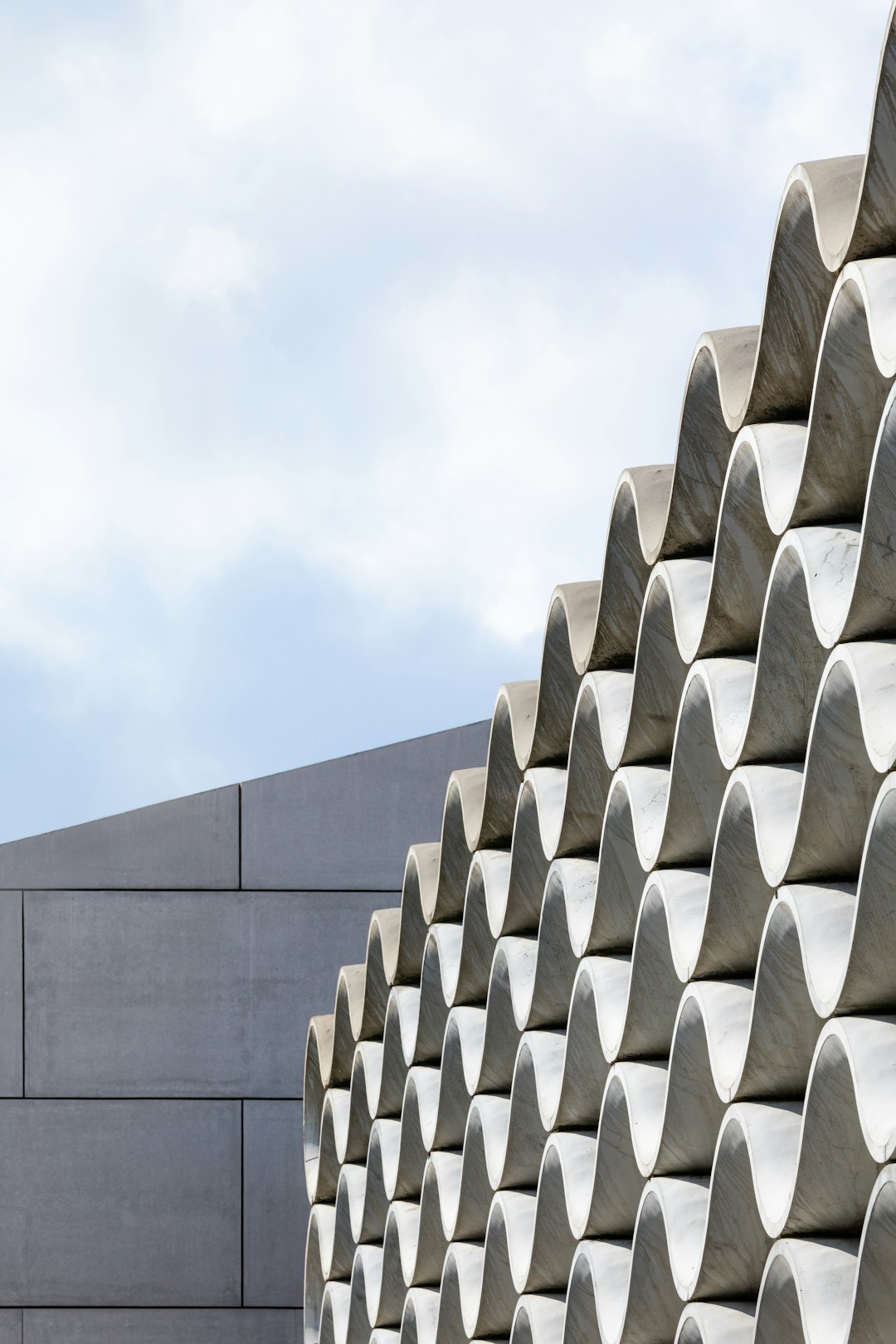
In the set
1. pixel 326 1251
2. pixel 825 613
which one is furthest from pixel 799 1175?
pixel 326 1251

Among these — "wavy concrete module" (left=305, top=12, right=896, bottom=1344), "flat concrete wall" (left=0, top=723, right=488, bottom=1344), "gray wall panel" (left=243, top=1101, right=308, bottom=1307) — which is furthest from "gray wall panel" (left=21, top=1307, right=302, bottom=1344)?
"wavy concrete module" (left=305, top=12, right=896, bottom=1344)

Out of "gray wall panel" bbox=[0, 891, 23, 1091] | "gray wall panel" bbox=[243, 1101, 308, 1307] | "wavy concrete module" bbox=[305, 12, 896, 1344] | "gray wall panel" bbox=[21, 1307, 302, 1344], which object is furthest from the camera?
"gray wall panel" bbox=[0, 891, 23, 1091]

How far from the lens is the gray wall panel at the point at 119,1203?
28.1ft

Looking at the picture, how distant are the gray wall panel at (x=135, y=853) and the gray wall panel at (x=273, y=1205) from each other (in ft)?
4.26

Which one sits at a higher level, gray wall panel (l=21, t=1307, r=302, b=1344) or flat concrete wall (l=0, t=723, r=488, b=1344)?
flat concrete wall (l=0, t=723, r=488, b=1344)

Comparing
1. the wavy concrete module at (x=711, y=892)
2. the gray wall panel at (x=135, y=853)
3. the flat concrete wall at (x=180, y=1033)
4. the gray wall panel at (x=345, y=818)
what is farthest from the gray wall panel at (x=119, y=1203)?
the wavy concrete module at (x=711, y=892)

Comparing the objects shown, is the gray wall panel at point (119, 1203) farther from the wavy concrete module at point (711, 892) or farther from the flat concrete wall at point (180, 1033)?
the wavy concrete module at point (711, 892)

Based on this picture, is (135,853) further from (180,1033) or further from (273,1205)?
(273,1205)

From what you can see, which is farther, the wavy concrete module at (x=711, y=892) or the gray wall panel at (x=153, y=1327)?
the gray wall panel at (x=153, y=1327)

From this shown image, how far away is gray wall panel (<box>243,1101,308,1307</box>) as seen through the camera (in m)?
8.61

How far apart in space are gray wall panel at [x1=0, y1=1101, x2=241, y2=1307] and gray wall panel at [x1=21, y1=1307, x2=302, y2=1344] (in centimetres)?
6

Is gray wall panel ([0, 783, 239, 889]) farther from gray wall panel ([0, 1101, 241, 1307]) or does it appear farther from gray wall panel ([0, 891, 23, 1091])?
gray wall panel ([0, 1101, 241, 1307])

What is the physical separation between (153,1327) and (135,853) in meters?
2.51

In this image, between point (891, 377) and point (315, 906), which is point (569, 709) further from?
point (315, 906)
